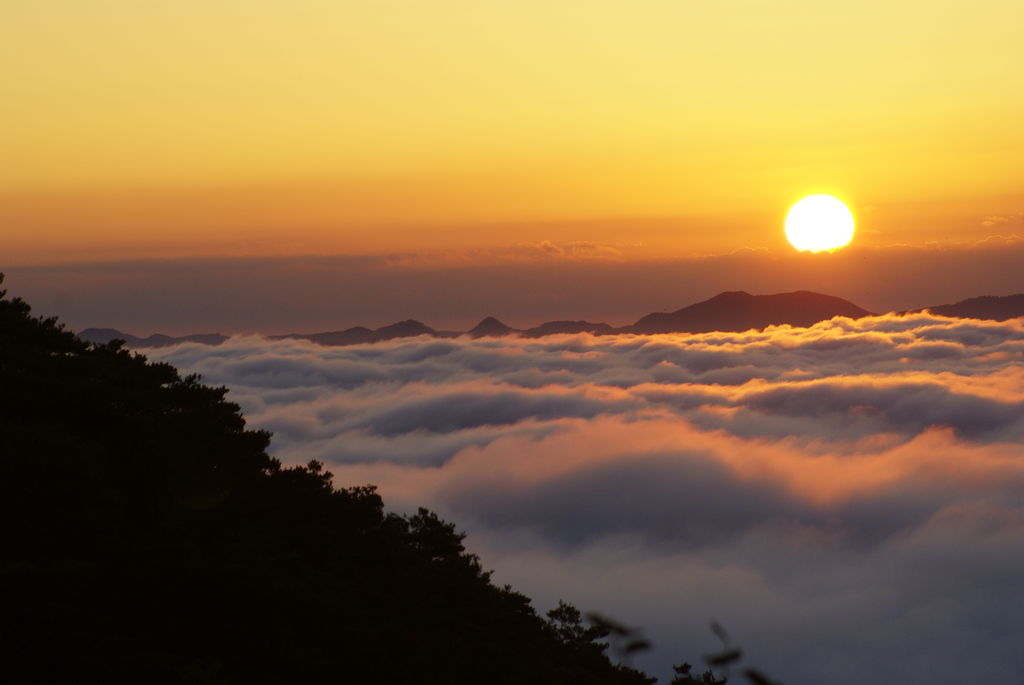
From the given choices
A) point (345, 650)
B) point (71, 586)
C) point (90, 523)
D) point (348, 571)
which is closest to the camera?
point (71, 586)

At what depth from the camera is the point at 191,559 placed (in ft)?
73.4

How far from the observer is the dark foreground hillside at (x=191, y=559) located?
19.9m

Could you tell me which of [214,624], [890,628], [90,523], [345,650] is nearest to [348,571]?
[345,650]

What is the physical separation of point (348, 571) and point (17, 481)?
38.6 ft

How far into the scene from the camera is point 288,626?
23.6 meters

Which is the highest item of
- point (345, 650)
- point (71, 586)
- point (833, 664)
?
point (71, 586)

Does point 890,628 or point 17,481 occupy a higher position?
point 17,481

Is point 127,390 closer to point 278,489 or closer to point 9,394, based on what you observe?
point 9,394

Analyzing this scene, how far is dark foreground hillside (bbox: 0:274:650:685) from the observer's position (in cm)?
1988

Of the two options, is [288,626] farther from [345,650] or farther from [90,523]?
[90,523]

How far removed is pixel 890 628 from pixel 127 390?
198m

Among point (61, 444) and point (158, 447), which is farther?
point (158, 447)

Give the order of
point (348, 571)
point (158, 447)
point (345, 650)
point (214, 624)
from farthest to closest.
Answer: point (348, 571), point (158, 447), point (345, 650), point (214, 624)

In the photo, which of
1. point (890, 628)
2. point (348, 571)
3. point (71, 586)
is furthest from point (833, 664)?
point (71, 586)
